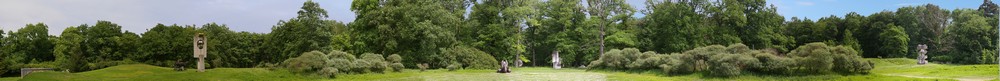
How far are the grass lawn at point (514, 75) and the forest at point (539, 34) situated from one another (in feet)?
0.50

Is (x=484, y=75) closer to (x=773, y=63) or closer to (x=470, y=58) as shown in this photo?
(x=470, y=58)

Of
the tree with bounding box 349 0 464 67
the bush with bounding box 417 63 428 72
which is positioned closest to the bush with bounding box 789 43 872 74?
the tree with bounding box 349 0 464 67

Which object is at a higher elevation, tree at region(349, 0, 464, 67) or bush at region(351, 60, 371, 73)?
tree at region(349, 0, 464, 67)

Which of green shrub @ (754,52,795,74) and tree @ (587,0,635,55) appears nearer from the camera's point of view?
green shrub @ (754,52,795,74)

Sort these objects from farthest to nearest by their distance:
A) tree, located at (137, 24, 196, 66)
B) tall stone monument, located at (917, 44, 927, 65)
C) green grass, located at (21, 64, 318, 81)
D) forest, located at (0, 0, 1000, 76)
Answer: tall stone monument, located at (917, 44, 927, 65), forest, located at (0, 0, 1000, 76), tree, located at (137, 24, 196, 66), green grass, located at (21, 64, 318, 81)

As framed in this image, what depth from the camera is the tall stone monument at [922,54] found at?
15953 mm

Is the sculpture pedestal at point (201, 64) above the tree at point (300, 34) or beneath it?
beneath

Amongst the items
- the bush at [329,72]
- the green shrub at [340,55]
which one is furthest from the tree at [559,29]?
the bush at [329,72]

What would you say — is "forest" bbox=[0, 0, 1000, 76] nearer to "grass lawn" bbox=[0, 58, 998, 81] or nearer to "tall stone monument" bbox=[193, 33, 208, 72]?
"grass lawn" bbox=[0, 58, 998, 81]

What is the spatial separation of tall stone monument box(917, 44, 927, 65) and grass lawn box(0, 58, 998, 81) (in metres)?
0.13

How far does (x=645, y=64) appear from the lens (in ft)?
53.8

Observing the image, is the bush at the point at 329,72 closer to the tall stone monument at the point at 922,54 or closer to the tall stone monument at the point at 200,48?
the tall stone monument at the point at 200,48

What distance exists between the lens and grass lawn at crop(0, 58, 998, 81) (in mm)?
14016

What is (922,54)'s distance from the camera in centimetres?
1605
